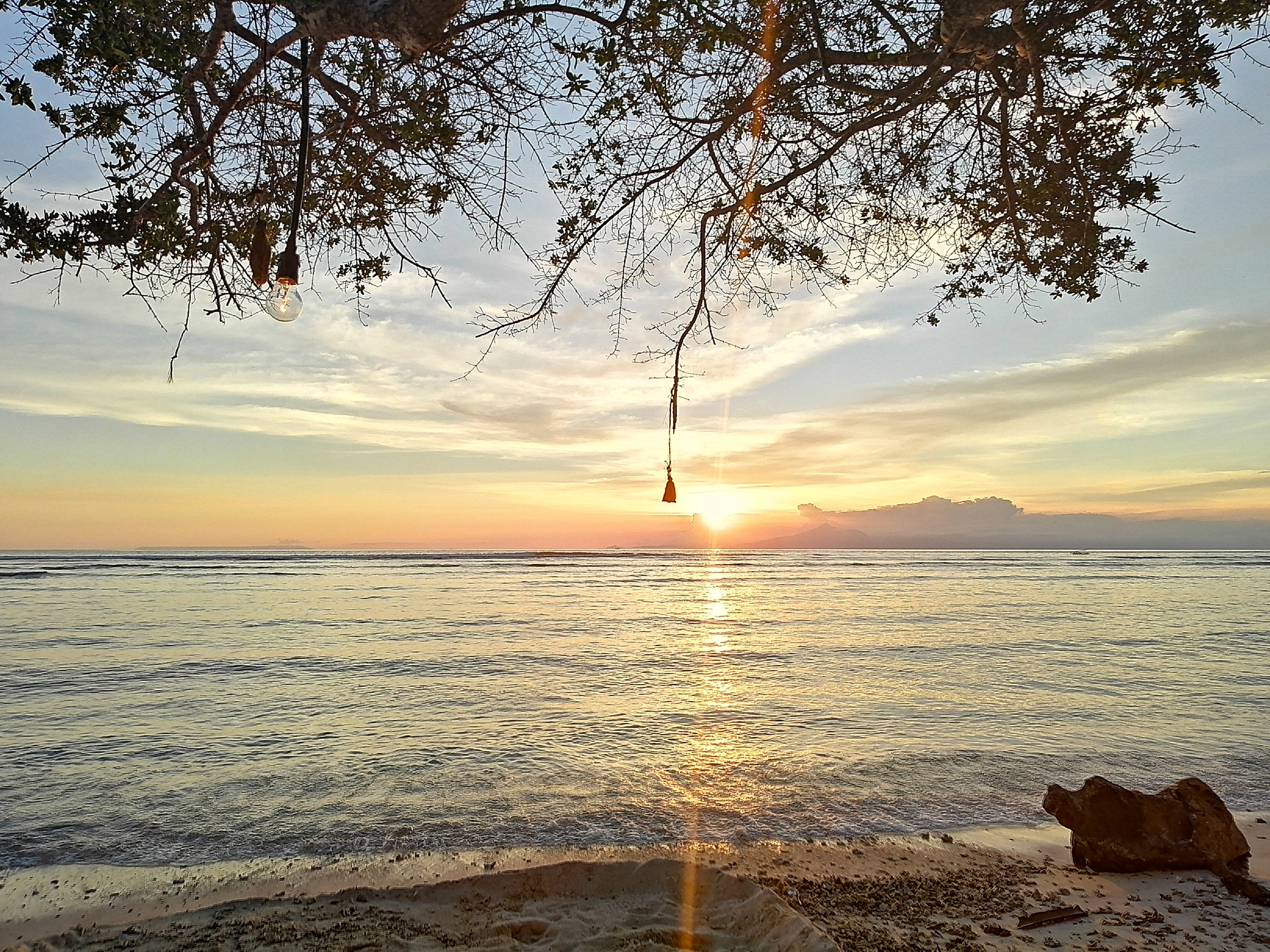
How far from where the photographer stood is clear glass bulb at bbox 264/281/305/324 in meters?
3.04

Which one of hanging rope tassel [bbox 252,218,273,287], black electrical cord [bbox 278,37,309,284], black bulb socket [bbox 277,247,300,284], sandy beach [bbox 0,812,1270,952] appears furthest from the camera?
sandy beach [bbox 0,812,1270,952]

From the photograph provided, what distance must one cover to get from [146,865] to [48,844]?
95 centimetres

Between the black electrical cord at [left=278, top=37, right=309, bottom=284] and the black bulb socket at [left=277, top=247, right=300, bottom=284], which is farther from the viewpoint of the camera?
the black bulb socket at [left=277, top=247, right=300, bottom=284]

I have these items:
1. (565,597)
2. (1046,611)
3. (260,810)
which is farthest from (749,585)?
(260,810)

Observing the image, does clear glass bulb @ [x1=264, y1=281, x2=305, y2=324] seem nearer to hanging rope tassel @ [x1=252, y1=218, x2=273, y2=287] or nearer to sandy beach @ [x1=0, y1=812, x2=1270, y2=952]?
hanging rope tassel @ [x1=252, y1=218, x2=273, y2=287]

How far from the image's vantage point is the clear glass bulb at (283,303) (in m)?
3.04

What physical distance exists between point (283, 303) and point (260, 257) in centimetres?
26

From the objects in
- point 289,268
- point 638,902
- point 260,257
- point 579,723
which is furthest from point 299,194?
point 579,723

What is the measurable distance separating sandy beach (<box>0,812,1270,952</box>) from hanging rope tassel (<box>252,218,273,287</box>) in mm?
3231

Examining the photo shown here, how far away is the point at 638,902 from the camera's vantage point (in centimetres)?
408

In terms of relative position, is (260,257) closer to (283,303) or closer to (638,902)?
(283,303)

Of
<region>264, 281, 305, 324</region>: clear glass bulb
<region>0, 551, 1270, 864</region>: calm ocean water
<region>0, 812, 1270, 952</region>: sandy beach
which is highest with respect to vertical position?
<region>264, 281, 305, 324</region>: clear glass bulb

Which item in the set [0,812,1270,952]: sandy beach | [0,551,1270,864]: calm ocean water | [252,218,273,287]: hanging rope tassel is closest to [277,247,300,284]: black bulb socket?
[252,218,273,287]: hanging rope tassel

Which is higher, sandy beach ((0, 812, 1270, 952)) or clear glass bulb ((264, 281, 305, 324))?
clear glass bulb ((264, 281, 305, 324))
